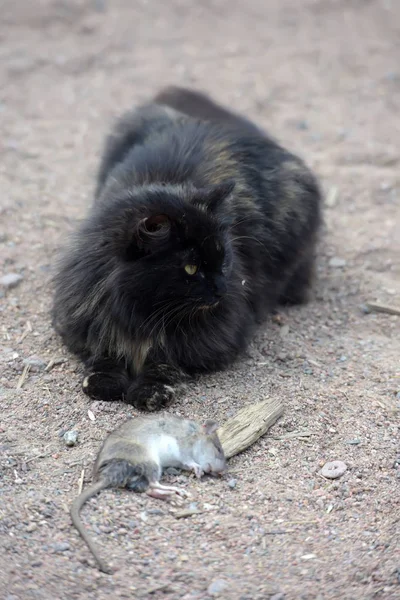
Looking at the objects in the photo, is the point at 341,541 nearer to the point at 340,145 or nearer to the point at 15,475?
the point at 15,475

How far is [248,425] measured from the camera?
3.70 meters

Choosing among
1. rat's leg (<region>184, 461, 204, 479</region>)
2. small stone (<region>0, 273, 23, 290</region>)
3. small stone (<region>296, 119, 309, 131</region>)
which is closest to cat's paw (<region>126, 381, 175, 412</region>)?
rat's leg (<region>184, 461, 204, 479</region>)

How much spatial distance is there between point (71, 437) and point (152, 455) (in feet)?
1.70

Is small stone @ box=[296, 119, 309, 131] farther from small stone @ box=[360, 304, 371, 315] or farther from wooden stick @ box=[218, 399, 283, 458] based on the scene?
wooden stick @ box=[218, 399, 283, 458]

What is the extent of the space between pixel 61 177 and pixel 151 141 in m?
1.72

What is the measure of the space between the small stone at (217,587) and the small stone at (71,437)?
1.05m

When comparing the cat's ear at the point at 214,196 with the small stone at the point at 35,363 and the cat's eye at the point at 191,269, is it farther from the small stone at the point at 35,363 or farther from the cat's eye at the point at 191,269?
the small stone at the point at 35,363

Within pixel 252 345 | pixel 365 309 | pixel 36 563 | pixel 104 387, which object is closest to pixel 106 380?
pixel 104 387

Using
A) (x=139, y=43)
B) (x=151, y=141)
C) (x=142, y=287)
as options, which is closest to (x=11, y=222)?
(x=151, y=141)

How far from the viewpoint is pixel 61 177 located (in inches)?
248

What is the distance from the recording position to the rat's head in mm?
3414

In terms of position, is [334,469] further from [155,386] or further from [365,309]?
[365,309]

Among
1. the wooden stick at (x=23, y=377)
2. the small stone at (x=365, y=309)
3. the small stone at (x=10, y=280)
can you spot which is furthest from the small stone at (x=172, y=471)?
the small stone at (x=365, y=309)

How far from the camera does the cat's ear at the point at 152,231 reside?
363 cm
